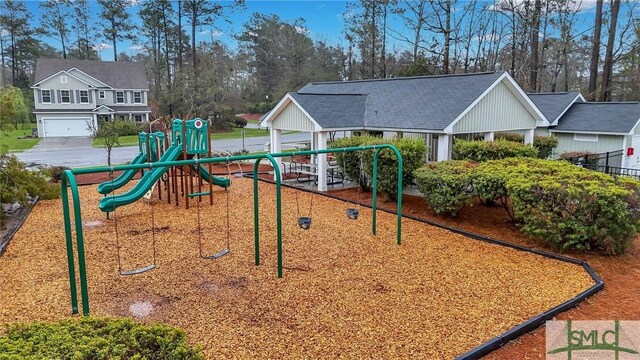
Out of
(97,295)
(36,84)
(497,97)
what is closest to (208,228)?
(97,295)

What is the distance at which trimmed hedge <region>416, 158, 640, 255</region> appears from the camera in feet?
21.0

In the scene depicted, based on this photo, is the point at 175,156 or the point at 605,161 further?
the point at 605,161

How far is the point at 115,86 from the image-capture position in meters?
37.6

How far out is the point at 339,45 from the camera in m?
37.8

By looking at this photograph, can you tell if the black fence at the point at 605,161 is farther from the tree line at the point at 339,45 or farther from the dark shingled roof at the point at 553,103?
the tree line at the point at 339,45

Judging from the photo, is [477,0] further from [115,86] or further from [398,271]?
[115,86]

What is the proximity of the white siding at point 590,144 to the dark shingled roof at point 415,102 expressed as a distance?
675 centimetres

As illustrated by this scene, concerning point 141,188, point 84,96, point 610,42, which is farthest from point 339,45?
point 141,188

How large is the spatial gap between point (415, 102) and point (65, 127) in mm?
31333

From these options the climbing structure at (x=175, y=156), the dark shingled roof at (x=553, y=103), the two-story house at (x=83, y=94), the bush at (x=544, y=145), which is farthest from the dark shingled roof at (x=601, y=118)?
the two-story house at (x=83, y=94)

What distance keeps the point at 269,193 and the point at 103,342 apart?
30.0 feet

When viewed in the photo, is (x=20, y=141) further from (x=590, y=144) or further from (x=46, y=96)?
(x=590, y=144)

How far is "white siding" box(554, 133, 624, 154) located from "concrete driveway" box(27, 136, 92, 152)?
25.1m

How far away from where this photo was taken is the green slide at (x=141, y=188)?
8195 mm
